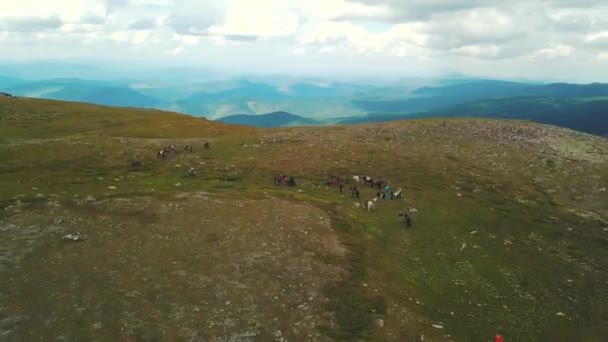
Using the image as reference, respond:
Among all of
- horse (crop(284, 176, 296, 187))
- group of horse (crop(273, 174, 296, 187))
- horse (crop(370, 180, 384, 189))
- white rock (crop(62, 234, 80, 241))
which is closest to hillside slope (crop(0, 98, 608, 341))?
white rock (crop(62, 234, 80, 241))

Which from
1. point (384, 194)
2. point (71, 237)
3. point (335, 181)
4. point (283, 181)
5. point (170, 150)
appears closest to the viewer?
point (71, 237)

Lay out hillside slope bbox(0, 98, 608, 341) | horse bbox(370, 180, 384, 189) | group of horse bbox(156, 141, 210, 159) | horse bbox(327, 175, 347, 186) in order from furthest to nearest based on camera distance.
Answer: group of horse bbox(156, 141, 210, 159), horse bbox(370, 180, 384, 189), horse bbox(327, 175, 347, 186), hillside slope bbox(0, 98, 608, 341)

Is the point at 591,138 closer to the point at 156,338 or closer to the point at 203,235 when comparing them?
the point at 203,235

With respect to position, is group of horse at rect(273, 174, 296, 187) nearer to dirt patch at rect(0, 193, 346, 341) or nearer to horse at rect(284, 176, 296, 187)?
horse at rect(284, 176, 296, 187)

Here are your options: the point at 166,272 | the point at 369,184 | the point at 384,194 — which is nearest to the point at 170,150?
the point at 369,184

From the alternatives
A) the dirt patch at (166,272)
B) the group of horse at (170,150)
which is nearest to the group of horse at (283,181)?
the dirt patch at (166,272)

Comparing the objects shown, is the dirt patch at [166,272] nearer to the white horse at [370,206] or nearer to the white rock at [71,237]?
the white rock at [71,237]

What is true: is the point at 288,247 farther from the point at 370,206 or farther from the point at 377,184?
the point at 377,184
